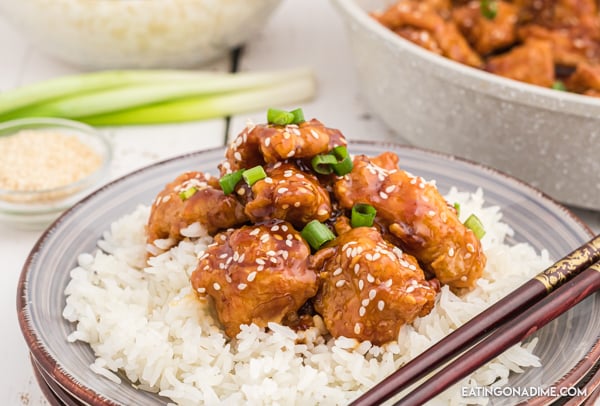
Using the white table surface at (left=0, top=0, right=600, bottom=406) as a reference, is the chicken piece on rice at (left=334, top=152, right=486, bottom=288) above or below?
above

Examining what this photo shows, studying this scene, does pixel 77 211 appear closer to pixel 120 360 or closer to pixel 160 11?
pixel 120 360

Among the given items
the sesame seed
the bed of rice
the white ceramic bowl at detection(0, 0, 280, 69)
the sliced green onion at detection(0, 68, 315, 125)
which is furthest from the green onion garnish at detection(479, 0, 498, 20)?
the sesame seed

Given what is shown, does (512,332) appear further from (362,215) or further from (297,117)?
(297,117)

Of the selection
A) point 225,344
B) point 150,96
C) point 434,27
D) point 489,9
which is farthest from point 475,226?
point 150,96

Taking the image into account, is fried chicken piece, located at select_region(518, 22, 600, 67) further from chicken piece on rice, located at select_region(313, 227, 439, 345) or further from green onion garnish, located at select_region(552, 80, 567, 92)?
chicken piece on rice, located at select_region(313, 227, 439, 345)

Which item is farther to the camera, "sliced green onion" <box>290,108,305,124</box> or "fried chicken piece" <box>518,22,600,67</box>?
"fried chicken piece" <box>518,22,600,67</box>
